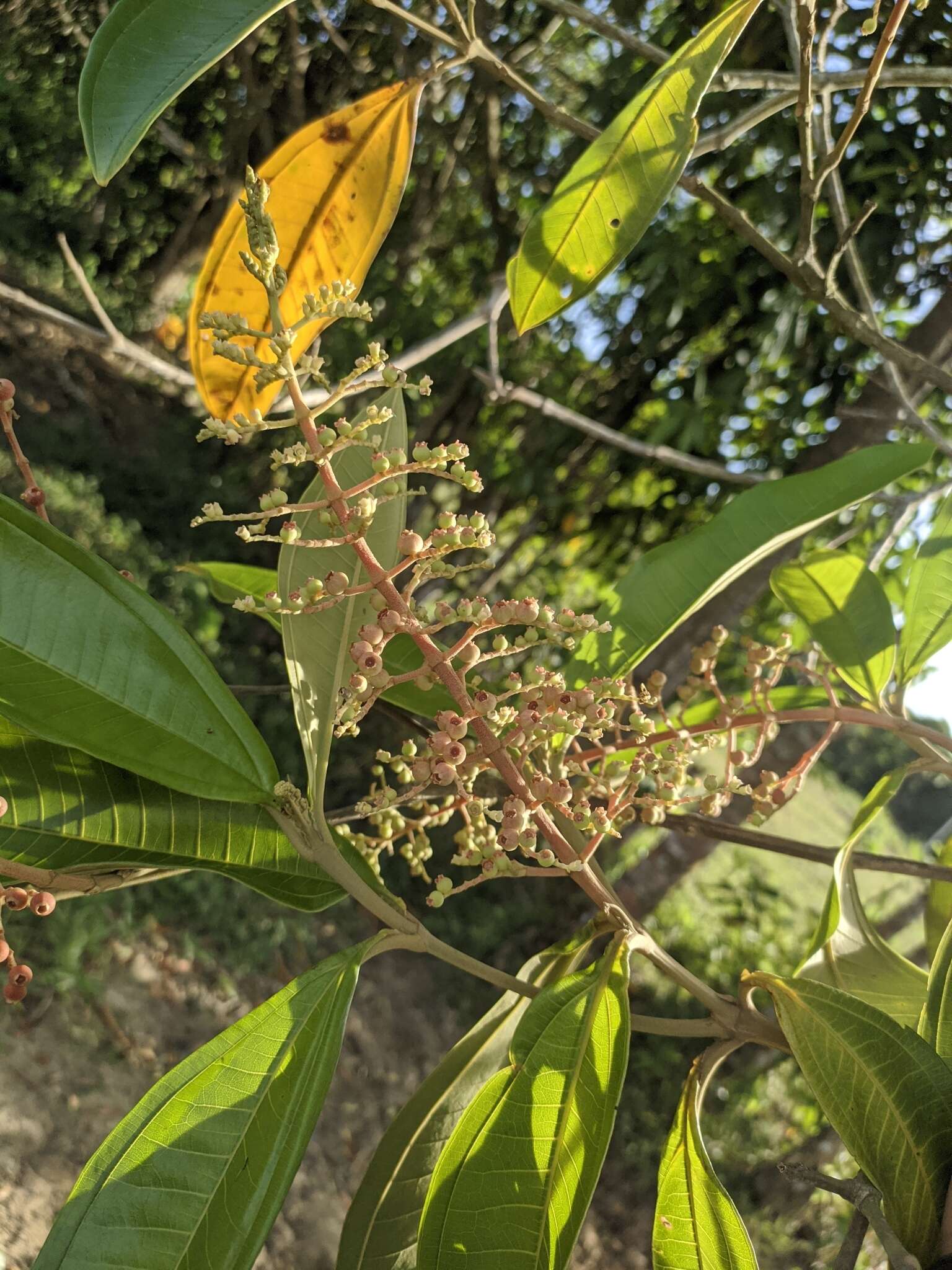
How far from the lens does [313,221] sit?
2.52ft

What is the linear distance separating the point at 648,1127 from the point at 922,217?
2.44m

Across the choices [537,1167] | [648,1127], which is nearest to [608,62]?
[537,1167]

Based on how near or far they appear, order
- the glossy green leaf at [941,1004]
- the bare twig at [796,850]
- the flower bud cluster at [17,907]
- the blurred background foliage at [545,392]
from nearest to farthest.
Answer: the flower bud cluster at [17,907] < the glossy green leaf at [941,1004] < the bare twig at [796,850] < the blurred background foliage at [545,392]

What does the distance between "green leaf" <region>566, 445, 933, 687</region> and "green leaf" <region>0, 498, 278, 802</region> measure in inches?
12.0

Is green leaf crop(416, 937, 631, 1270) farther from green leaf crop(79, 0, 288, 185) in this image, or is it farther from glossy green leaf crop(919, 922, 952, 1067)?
green leaf crop(79, 0, 288, 185)

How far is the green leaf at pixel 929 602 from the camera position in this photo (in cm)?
84

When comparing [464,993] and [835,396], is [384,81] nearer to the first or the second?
[835,396]

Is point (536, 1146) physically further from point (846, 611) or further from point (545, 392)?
point (545, 392)

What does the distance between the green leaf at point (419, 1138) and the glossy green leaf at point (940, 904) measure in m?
0.46

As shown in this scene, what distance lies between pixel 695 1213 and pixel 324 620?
1.65ft

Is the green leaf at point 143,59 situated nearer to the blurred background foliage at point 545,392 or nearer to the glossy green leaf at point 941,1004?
the glossy green leaf at point 941,1004

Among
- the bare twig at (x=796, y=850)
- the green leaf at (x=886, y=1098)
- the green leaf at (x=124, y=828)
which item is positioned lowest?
the green leaf at (x=886, y=1098)

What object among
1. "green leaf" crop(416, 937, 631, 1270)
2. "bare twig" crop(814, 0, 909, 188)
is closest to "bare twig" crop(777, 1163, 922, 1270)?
"green leaf" crop(416, 937, 631, 1270)

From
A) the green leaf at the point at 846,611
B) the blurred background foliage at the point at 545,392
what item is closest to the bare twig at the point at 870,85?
the green leaf at the point at 846,611
